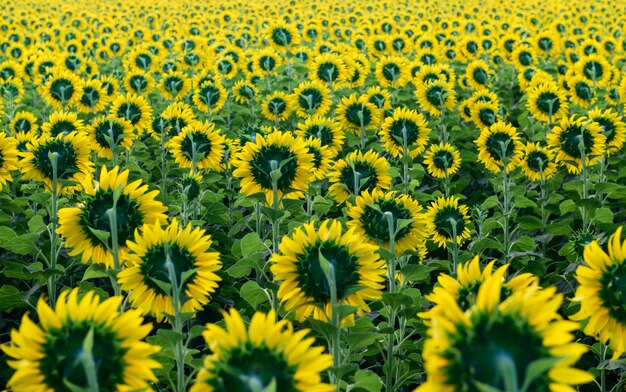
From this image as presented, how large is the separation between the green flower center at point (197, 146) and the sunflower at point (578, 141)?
104 inches

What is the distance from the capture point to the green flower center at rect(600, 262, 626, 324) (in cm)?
172

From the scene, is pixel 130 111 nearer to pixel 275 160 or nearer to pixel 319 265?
pixel 275 160

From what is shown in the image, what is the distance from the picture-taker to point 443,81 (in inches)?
260

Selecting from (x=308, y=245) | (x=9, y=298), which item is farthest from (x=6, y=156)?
(x=308, y=245)

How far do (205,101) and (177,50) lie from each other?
5.80m

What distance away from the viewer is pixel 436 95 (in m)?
6.36

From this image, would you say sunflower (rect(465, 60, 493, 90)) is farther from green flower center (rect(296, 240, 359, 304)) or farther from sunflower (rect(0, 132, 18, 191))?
green flower center (rect(296, 240, 359, 304))

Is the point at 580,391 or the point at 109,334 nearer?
the point at 109,334

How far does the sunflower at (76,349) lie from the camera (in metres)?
1.33

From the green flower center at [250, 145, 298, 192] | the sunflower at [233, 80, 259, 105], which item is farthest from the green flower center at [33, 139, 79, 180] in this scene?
the sunflower at [233, 80, 259, 105]

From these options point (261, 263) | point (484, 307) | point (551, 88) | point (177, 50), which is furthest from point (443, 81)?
point (177, 50)

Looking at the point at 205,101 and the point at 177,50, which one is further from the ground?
the point at 177,50

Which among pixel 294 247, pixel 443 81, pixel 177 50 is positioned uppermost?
pixel 177 50

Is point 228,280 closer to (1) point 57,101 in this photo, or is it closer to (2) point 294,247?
(2) point 294,247
